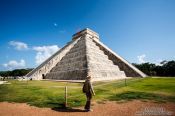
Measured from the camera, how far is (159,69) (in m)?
50.9

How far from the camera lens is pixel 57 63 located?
125 feet

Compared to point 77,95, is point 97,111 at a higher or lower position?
lower

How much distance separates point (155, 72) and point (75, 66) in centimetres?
3308

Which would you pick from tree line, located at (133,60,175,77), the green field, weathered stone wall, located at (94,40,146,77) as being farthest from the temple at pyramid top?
the green field

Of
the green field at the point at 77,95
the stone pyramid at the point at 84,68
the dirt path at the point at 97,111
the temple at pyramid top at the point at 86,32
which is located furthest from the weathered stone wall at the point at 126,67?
the dirt path at the point at 97,111

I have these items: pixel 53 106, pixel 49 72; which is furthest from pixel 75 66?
pixel 53 106

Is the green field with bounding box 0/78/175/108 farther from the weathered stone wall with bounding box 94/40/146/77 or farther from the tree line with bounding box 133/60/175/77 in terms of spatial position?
the tree line with bounding box 133/60/175/77

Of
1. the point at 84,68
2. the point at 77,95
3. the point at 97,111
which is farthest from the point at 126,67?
the point at 97,111

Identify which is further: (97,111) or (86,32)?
(86,32)

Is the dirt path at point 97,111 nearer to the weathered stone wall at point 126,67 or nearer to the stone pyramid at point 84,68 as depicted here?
the stone pyramid at point 84,68

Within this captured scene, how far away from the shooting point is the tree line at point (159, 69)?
47153mm

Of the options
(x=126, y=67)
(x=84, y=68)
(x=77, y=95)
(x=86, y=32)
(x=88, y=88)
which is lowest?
(x=77, y=95)

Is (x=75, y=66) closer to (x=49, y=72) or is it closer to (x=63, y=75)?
(x=63, y=75)

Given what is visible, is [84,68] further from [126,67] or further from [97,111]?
[97,111]
